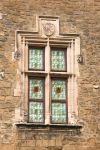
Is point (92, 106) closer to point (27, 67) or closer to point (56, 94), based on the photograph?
point (56, 94)

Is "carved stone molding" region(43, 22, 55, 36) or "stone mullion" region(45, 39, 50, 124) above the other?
"carved stone molding" region(43, 22, 55, 36)

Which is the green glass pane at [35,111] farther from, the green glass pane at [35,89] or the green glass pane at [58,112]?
the green glass pane at [58,112]

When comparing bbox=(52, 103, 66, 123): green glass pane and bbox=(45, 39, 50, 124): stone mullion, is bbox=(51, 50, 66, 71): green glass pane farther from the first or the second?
bbox=(52, 103, 66, 123): green glass pane

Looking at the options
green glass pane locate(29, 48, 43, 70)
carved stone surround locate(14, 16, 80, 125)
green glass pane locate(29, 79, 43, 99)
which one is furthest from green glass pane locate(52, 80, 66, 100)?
green glass pane locate(29, 48, 43, 70)

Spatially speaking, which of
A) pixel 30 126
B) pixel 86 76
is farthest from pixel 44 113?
pixel 86 76

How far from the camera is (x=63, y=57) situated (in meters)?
13.2

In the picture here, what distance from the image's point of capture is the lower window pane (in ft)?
41.9

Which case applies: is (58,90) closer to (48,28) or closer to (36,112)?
(36,112)

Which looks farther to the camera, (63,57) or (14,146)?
(63,57)

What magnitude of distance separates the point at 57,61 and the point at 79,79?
670 mm

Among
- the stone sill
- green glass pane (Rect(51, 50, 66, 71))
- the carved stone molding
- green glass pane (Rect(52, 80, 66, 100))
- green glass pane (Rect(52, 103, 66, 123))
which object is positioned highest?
the carved stone molding

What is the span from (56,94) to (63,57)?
89 centimetres

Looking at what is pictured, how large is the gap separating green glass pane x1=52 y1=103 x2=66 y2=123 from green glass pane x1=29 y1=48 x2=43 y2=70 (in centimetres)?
95

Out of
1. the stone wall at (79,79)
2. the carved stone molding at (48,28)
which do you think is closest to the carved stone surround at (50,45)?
the carved stone molding at (48,28)
